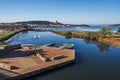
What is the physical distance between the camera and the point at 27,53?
95.3ft

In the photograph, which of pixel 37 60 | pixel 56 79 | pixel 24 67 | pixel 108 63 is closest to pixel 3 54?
pixel 37 60

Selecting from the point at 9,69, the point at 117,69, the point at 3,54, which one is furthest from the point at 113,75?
the point at 3,54

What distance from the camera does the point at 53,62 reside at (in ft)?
82.0

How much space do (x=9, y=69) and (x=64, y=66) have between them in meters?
7.46

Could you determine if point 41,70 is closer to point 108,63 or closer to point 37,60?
point 37,60

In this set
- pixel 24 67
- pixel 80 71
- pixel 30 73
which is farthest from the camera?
pixel 80 71

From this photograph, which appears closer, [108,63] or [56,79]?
[56,79]

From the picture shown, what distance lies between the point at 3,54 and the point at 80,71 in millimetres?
12051

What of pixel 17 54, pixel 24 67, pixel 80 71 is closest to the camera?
pixel 24 67

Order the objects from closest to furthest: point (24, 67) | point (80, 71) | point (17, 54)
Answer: point (24, 67) < point (80, 71) < point (17, 54)

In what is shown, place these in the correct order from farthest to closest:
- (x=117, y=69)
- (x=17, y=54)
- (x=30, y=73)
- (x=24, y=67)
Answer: (x=17, y=54) → (x=117, y=69) → (x=24, y=67) → (x=30, y=73)

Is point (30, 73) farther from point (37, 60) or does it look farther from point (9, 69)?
point (37, 60)

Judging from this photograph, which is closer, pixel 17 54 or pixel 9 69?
pixel 9 69

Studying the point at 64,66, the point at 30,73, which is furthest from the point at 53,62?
the point at 30,73
